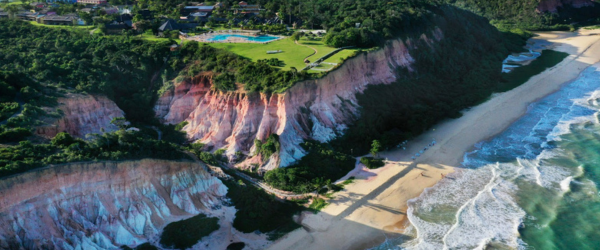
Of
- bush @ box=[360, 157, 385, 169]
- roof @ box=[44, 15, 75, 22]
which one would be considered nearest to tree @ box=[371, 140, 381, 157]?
bush @ box=[360, 157, 385, 169]

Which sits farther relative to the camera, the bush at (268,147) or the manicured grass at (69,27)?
the manicured grass at (69,27)

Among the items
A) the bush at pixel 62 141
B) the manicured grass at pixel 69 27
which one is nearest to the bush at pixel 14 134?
the bush at pixel 62 141

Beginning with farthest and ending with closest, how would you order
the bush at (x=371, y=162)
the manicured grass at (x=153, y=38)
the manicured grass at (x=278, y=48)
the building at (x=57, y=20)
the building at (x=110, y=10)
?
the building at (x=110, y=10) < the building at (x=57, y=20) < the manicured grass at (x=153, y=38) < the manicured grass at (x=278, y=48) < the bush at (x=371, y=162)

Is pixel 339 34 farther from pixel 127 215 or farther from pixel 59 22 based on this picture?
pixel 59 22

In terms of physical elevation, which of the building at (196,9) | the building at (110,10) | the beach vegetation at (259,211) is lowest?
the beach vegetation at (259,211)

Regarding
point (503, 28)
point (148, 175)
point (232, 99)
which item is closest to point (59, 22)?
point (232, 99)

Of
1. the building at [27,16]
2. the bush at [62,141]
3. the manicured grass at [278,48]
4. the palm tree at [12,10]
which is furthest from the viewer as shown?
the building at [27,16]

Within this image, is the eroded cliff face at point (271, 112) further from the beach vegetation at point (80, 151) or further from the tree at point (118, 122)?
the beach vegetation at point (80, 151)

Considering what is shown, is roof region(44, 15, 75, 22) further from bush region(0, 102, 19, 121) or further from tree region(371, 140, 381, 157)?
tree region(371, 140, 381, 157)

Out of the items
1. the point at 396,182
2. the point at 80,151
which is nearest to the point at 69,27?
the point at 80,151
